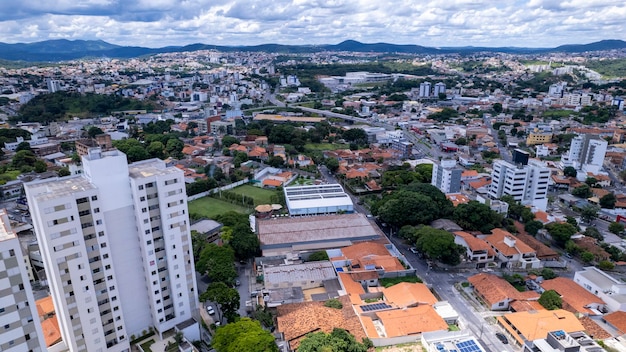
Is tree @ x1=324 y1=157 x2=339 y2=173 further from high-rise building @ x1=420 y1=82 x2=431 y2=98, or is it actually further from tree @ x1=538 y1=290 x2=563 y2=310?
high-rise building @ x1=420 y1=82 x2=431 y2=98

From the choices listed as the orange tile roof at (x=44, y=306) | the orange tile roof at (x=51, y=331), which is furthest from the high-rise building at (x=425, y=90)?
the orange tile roof at (x=51, y=331)

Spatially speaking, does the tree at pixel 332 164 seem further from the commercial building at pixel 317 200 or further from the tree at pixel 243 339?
the tree at pixel 243 339

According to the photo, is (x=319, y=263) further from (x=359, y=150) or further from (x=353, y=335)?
(x=359, y=150)

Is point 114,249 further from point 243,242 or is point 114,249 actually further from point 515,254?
point 515,254

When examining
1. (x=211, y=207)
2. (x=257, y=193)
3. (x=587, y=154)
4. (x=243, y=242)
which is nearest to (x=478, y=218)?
(x=243, y=242)

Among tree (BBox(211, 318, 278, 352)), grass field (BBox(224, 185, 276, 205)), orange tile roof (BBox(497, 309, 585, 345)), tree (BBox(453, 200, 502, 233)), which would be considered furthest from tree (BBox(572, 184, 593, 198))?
tree (BBox(211, 318, 278, 352))

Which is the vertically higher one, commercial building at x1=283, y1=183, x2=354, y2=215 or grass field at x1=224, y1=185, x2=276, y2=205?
commercial building at x1=283, y1=183, x2=354, y2=215

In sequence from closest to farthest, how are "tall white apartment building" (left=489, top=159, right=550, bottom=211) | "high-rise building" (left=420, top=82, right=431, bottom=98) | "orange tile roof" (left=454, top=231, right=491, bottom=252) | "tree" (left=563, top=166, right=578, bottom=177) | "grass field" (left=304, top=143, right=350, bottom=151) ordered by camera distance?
"orange tile roof" (left=454, top=231, right=491, bottom=252) → "tall white apartment building" (left=489, top=159, right=550, bottom=211) → "tree" (left=563, top=166, right=578, bottom=177) → "grass field" (left=304, top=143, right=350, bottom=151) → "high-rise building" (left=420, top=82, right=431, bottom=98)
